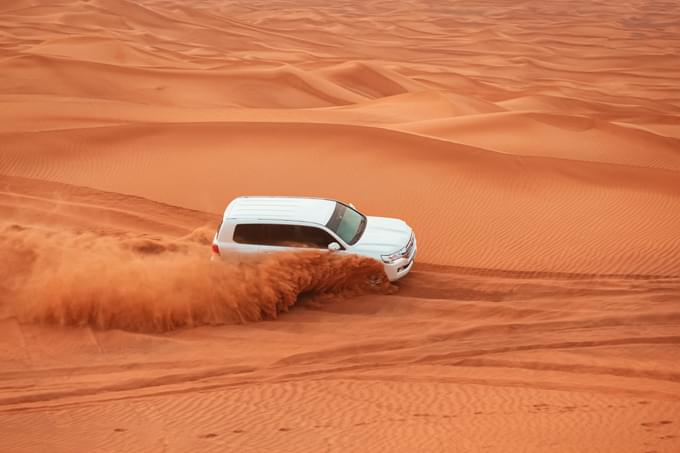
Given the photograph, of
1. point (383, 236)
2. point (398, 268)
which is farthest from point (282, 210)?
point (398, 268)

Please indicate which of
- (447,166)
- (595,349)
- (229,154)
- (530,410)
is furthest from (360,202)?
(530,410)

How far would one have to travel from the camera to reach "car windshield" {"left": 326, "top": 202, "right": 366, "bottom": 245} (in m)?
10.6

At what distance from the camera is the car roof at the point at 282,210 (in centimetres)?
1051

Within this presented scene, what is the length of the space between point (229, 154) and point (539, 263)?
7581mm

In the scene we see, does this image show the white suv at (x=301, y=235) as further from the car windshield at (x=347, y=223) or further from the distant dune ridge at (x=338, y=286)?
the distant dune ridge at (x=338, y=286)

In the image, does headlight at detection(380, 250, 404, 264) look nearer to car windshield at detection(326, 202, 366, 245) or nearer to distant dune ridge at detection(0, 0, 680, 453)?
distant dune ridge at detection(0, 0, 680, 453)

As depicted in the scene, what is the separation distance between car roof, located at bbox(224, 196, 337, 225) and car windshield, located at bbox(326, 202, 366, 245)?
3.5 inches

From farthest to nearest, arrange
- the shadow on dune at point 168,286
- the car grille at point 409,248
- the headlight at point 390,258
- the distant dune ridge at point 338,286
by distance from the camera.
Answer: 1. the car grille at point 409,248
2. the headlight at point 390,258
3. the shadow on dune at point 168,286
4. the distant dune ridge at point 338,286

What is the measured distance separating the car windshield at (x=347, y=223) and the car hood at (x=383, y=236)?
87 millimetres

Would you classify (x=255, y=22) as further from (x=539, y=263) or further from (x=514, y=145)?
(x=539, y=263)

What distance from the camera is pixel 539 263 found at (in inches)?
469

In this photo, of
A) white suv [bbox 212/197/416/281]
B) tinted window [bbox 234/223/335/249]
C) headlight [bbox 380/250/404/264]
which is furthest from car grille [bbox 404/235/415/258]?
tinted window [bbox 234/223/335/249]

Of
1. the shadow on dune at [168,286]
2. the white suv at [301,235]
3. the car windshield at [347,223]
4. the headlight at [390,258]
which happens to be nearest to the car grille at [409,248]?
the white suv at [301,235]

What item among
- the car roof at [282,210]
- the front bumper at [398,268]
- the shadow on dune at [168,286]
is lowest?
the shadow on dune at [168,286]
